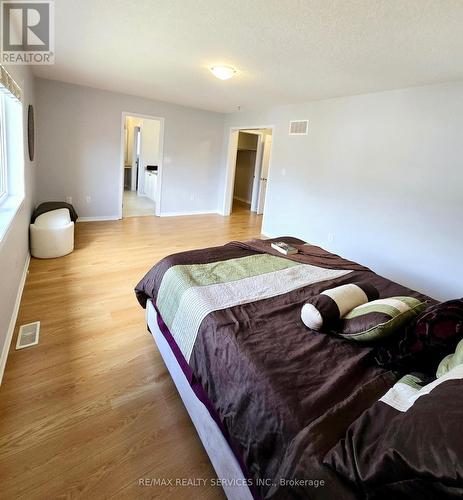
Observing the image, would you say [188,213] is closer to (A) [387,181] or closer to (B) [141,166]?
(B) [141,166]

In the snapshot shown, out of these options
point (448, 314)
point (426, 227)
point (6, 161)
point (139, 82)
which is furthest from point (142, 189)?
point (448, 314)

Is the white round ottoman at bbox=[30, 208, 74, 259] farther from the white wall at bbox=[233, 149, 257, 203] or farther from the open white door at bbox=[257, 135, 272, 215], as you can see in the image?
the white wall at bbox=[233, 149, 257, 203]

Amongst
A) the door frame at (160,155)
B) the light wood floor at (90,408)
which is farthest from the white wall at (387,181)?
the light wood floor at (90,408)

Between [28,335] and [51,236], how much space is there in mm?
1755

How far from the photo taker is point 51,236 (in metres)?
3.73

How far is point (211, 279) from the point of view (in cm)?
197

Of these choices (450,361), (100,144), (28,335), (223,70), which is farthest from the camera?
(100,144)

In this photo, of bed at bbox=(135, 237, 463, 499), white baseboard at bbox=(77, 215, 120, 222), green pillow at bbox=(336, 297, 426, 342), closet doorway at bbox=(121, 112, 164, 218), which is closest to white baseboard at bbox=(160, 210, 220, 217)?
closet doorway at bbox=(121, 112, 164, 218)

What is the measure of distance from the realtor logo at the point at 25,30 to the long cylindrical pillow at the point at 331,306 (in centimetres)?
264

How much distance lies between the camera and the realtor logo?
7.10ft

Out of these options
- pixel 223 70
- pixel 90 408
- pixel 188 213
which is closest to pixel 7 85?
pixel 223 70

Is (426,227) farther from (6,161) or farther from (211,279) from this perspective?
(6,161)

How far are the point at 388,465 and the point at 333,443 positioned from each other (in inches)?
9.0

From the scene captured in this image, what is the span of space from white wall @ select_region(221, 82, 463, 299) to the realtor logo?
345cm
